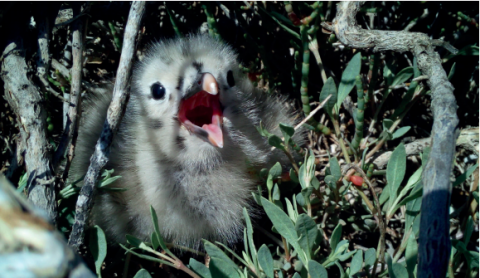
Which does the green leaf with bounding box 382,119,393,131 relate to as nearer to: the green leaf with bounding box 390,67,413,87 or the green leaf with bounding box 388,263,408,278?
the green leaf with bounding box 390,67,413,87

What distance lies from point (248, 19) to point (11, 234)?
2000 mm

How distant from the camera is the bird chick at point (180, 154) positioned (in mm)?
1874

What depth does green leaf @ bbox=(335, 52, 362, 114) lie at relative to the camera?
1.97m

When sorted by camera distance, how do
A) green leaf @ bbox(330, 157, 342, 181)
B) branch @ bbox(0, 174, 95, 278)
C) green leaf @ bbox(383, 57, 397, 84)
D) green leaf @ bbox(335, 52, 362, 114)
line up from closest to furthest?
branch @ bbox(0, 174, 95, 278) < green leaf @ bbox(330, 157, 342, 181) < green leaf @ bbox(335, 52, 362, 114) < green leaf @ bbox(383, 57, 397, 84)

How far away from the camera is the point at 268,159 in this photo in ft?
6.93

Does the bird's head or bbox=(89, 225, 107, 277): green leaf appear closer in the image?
bbox=(89, 225, 107, 277): green leaf

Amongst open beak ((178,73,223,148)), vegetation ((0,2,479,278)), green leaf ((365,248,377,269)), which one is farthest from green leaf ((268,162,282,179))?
green leaf ((365,248,377,269))

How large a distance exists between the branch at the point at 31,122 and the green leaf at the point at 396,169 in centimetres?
114

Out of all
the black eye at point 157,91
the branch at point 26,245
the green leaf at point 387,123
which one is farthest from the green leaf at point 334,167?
the branch at point 26,245

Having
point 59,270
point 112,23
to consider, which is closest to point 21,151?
point 112,23

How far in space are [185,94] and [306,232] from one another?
761mm

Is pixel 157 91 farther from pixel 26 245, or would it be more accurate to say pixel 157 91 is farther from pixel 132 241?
pixel 26 245

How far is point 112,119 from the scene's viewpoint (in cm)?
145

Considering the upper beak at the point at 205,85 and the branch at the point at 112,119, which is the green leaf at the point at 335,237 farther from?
the branch at the point at 112,119
